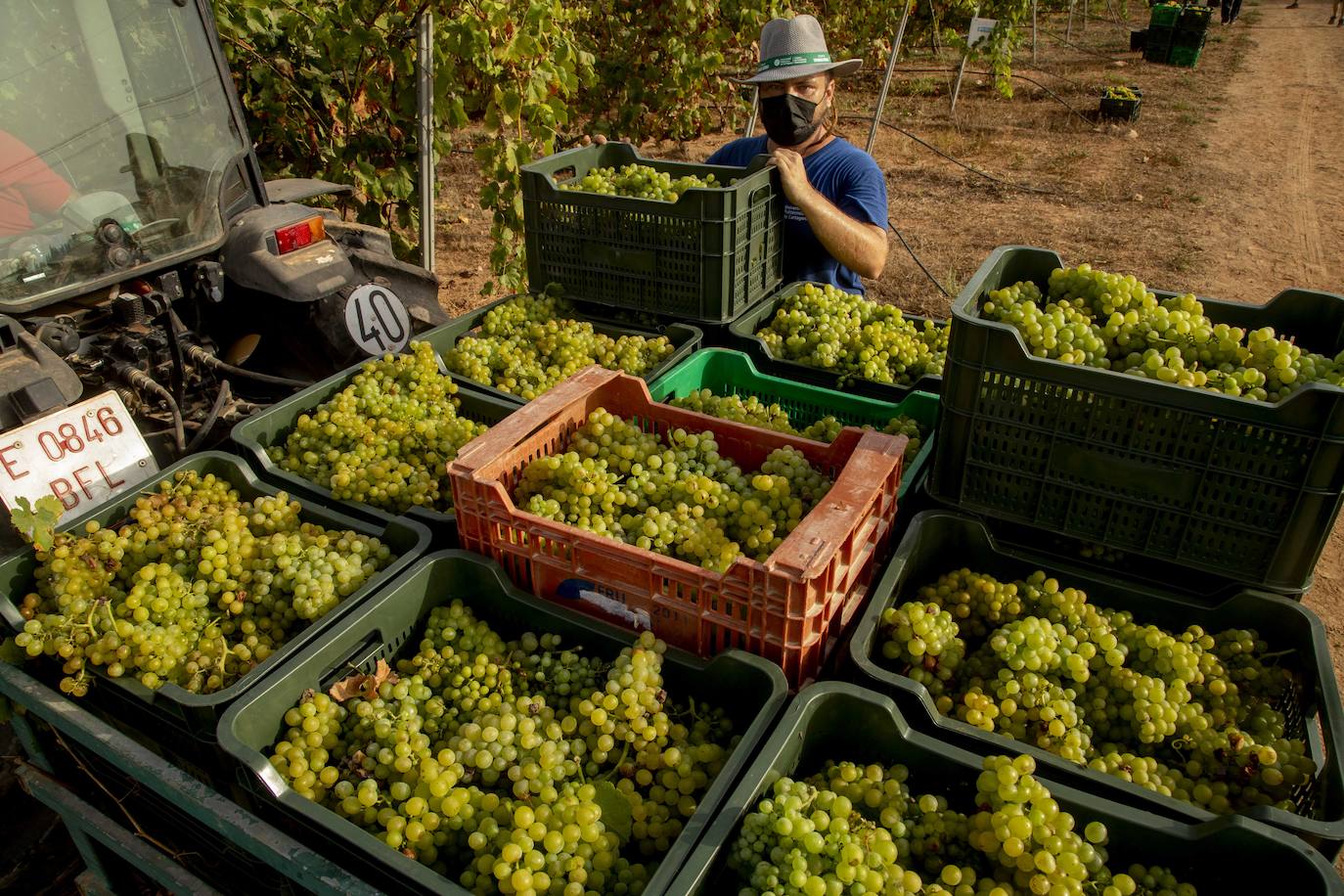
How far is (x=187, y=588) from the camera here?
201cm

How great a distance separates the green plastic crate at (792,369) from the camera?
9.43 feet

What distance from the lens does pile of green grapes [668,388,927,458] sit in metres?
2.49

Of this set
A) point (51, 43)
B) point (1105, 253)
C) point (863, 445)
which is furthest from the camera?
point (1105, 253)

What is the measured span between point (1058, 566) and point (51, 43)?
371cm

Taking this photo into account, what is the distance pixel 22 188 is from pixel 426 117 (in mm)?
2172

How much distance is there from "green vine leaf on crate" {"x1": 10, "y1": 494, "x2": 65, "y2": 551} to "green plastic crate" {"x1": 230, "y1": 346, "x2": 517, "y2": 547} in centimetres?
57

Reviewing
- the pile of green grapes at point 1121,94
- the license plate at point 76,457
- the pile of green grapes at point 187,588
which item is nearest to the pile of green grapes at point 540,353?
the pile of green grapes at point 187,588

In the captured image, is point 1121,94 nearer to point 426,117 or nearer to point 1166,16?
point 1166,16

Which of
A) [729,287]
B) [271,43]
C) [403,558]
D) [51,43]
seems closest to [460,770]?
[403,558]

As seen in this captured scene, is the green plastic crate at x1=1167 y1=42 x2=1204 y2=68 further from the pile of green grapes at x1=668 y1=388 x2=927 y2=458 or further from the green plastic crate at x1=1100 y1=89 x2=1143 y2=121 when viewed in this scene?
the pile of green grapes at x1=668 y1=388 x2=927 y2=458

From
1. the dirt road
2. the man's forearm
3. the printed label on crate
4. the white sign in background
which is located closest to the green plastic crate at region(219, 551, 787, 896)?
the printed label on crate

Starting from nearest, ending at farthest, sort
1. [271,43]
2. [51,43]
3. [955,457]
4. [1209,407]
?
[1209,407] < [955,457] < [51,43] < [271,43]

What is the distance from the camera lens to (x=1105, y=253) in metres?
8.33

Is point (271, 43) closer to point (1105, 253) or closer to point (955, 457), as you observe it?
point (955, 457)
